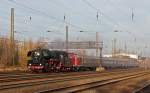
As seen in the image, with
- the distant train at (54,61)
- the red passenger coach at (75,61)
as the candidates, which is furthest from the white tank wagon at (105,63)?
the red passenger coach at (75,61)

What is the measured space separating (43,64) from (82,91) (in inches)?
903

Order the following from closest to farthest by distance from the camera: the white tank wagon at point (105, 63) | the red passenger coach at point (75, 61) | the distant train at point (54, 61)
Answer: the distant train at point (54, 61) < the red passenger coach at point (75, 61) < the white tank wagon at point (105, 63)

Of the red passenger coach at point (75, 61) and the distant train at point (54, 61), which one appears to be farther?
the red passenger coach at point (75, 61)

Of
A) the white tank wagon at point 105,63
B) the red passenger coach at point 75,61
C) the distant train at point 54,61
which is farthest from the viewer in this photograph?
the white tank wagon at point 105,63

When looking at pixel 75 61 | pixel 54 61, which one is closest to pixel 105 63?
pixel 75 61

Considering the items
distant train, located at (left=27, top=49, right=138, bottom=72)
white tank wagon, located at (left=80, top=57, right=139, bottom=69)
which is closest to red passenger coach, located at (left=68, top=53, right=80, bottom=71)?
distant train, located at (left=27, top=49, right=138, bottom=72)

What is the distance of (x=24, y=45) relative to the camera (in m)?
72.3

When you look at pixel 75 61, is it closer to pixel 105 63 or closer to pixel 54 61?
pixel 54 61

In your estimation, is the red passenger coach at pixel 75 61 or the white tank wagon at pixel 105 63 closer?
the red passenger coach at pixel 75 61

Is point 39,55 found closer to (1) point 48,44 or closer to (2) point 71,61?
(2) point 71,61

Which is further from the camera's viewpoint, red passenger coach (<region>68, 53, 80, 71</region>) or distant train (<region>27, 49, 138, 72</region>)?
red passenger coach (<region>68, 53, 80, 71</region>)

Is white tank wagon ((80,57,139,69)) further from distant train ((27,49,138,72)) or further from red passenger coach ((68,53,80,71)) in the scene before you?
red passenger coach ((68,53,80,71))

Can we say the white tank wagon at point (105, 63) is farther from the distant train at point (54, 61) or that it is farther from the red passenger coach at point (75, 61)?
the red passenger coach at point (75, 61)

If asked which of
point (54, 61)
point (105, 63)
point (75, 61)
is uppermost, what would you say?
point (54, 61)
